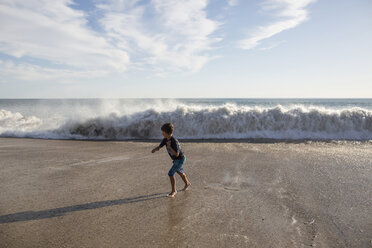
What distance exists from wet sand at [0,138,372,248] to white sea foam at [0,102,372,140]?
4762mm

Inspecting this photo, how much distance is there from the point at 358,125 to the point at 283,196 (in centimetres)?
998

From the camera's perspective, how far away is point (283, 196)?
3902 mm

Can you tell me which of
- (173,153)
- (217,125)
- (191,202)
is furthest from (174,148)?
(217,125)

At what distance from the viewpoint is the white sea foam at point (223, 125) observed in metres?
11.1

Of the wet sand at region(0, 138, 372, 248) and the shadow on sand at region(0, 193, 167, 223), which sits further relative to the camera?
the shadow on sand at region(0, 193, 167, 223)

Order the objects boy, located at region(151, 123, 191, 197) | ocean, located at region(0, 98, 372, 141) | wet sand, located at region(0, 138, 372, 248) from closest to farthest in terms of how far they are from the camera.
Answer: wet sand, located at region(0, 138, 372, 248) → boy, located at region(151, 123, 191, 197) → ocean, located at region(0, 98, 372, 141)

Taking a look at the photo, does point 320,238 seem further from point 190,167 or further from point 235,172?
point 190,167

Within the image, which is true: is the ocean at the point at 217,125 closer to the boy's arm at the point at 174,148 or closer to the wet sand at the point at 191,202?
the wet sand at the point at 191,202

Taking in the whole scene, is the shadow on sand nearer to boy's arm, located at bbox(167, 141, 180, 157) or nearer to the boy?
the boy

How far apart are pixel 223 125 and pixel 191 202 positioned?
26.9 feet

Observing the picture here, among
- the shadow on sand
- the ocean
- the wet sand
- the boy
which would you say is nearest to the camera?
the wet sand

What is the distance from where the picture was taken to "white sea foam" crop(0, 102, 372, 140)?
1112 centimetres

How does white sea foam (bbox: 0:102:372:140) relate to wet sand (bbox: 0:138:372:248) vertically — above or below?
above

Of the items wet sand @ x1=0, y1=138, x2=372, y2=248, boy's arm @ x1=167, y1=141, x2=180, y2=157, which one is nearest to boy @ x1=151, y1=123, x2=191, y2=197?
boy's arm @ x1=167, y1=141, x2=180, y2=157
